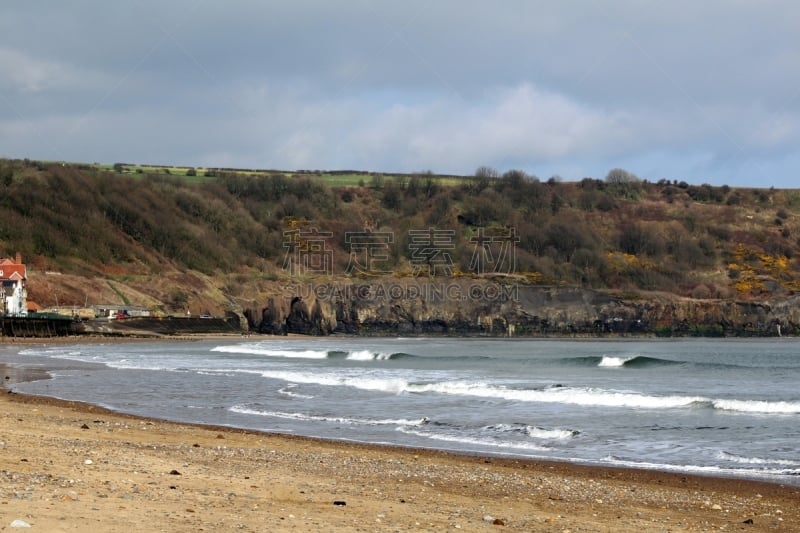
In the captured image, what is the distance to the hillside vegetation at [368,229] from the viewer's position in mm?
95812

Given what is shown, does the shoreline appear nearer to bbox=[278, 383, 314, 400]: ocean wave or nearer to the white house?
bbox=[278, 383, 314, 400]: ocean wave

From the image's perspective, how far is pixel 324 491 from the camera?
38.1ft

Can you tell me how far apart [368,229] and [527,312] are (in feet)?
105

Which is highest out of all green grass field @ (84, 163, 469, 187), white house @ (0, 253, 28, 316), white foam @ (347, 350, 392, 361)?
green grass field @ (84, 163, 469, 187)

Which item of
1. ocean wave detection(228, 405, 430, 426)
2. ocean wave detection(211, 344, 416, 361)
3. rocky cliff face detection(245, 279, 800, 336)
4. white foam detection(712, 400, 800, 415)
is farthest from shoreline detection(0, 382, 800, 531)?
rocky cliff face detection(245, 279, 800, 336)

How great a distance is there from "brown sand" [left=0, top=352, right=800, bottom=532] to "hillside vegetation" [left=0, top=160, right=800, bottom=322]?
74.2 metres

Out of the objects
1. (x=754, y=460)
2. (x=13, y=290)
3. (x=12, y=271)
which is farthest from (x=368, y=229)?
(x=754, y=460)

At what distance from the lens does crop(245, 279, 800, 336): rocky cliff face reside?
10556 cm

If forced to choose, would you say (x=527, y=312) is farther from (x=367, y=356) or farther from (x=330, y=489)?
(x=330, y=489)

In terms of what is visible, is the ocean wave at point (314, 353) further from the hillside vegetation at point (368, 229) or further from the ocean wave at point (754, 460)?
the ocean wave at point (754, 460)

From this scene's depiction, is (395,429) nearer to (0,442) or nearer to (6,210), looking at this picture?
(0,442)

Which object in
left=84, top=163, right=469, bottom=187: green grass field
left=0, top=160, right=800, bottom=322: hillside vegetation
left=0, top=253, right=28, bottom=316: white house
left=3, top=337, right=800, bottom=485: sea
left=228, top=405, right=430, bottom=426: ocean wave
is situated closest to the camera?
left=3, top=337, right=800, bottom=485: sea

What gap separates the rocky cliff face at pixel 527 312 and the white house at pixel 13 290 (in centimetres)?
3152

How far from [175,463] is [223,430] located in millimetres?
6210
